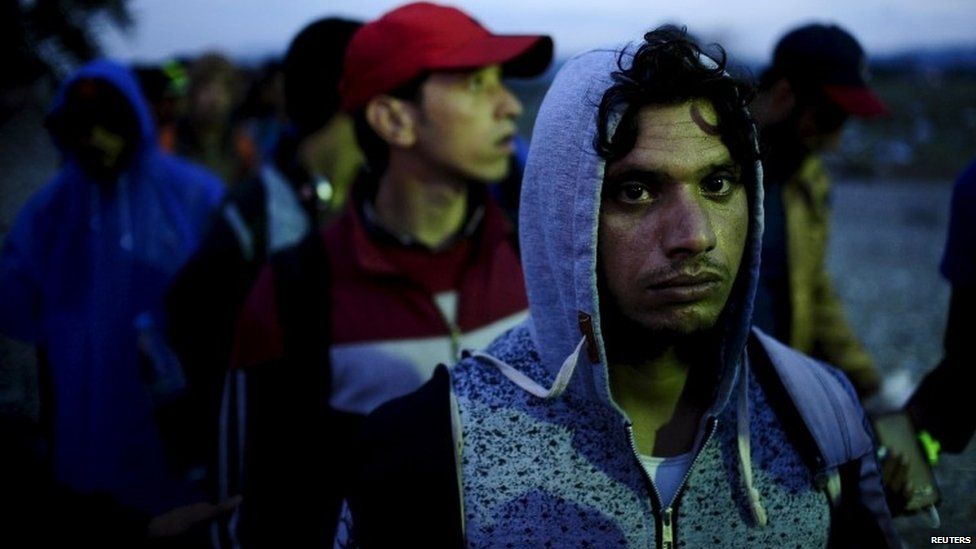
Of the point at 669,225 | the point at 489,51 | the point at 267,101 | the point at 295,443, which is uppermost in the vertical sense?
the point at 489,51

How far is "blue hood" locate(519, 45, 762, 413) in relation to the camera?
62.2 inches

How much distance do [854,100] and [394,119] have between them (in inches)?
86.4

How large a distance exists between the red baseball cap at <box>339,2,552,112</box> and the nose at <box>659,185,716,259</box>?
4.32 feet

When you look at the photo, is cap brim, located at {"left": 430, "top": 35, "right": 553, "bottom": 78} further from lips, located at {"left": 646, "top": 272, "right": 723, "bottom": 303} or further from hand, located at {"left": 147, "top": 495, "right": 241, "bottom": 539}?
hand, located at {"left": 147, "top": 495, "right": 241, "bottom": 539}

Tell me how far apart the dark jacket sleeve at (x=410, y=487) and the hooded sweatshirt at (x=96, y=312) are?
101 inches

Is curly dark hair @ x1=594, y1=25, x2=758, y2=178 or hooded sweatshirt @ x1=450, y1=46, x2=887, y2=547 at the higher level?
curly dark hair @ x1=594, y1=25, x2=758, y2=178

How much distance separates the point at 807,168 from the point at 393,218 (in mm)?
2193

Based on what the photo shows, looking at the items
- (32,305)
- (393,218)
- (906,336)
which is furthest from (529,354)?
(906,336)

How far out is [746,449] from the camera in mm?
1704

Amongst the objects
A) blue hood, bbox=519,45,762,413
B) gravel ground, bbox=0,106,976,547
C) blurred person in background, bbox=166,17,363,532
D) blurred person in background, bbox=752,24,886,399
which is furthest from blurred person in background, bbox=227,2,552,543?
gravel ground, bbox=0,106,976,547

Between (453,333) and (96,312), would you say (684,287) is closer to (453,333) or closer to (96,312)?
(453,333)

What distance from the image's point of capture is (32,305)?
12.5 ft

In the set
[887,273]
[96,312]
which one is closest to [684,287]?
[96,312]

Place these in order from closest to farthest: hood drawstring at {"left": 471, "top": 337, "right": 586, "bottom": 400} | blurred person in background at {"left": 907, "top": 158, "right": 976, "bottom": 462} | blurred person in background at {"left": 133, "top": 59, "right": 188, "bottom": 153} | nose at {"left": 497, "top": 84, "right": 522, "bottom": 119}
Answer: hood drawstring at {"left": 471, "top": 337, "right": 586, "bottom": 400} < blurred person in background at {"left": 907, "top": 158, "right": 976, "bottom": 462} < nose at {"left": 497, "top": 84, "right": 522, "bottom": 119} < blurred person in background at {"left": 133, "top": 59, "right": 188, "bottom": 153}
